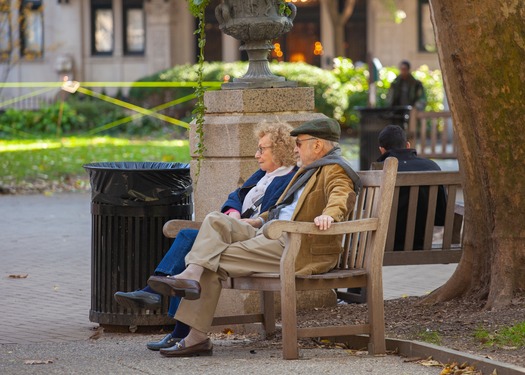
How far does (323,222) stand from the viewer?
245 inches

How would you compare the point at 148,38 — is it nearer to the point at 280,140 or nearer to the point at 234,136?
the point at 234,136

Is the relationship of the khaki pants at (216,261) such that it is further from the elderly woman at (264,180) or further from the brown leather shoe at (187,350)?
the elderly woman at (264,180)

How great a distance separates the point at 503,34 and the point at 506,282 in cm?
148

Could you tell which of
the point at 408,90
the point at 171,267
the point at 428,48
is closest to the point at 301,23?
the point at 428,48

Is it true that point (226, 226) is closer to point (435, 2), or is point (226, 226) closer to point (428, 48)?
point (435, 2)

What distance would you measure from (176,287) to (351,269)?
3.36 ft

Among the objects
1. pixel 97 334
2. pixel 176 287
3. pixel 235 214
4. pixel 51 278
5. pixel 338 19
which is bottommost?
pixel 51 278

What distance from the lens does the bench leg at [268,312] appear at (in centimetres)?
729

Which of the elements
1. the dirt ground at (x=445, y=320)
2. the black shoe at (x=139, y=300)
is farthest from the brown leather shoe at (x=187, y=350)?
the dirt ground at (x=445, y=320)

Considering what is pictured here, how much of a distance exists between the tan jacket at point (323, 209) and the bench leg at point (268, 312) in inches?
33.0

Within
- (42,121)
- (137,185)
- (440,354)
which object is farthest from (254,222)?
(42,121)

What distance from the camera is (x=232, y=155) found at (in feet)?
25.6

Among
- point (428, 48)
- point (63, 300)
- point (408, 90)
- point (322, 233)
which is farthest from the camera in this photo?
point (428, 48)

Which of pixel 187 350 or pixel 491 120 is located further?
pixel 491 120
